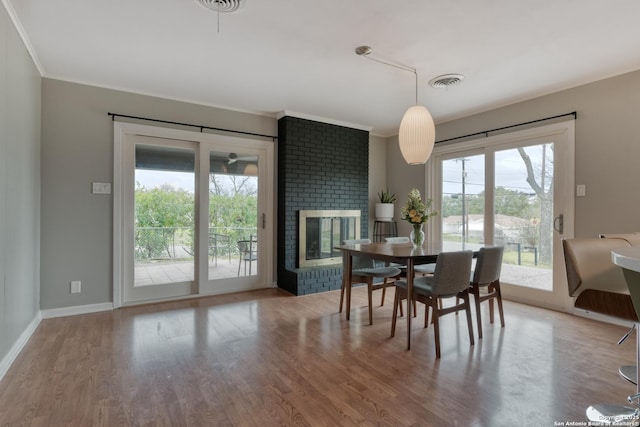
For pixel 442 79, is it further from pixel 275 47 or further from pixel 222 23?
pixel 222 23

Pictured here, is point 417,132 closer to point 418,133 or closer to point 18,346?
point 418,133

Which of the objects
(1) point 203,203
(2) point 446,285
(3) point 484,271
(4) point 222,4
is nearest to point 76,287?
(1) point 203,203

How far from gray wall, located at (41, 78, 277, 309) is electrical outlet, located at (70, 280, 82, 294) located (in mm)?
31

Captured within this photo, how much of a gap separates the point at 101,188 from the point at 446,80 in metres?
3.73

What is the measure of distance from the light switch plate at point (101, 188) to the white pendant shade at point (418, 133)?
307 cm

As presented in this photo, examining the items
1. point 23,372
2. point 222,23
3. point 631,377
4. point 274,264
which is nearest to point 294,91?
point 222,23

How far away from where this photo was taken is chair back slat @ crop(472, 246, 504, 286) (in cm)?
277

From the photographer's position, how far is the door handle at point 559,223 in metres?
3.55

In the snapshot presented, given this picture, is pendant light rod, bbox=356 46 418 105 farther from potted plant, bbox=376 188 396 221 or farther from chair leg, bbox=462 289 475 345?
potted plant, bbox=376 188 396 221

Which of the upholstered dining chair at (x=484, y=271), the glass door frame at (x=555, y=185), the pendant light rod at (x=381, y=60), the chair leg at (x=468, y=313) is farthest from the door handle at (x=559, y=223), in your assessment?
the pendant light rod at (x=381, y=60)

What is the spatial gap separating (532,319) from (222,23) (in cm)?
380

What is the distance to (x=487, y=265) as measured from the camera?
110 inches

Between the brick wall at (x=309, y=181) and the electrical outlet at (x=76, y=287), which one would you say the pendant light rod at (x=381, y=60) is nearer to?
the brick wall at (x=309, y=181)

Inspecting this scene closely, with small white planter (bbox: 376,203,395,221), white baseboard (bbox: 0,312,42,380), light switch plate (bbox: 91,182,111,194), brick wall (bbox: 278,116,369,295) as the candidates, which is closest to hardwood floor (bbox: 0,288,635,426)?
white baseboard (bbox: 0,312,42,380)
